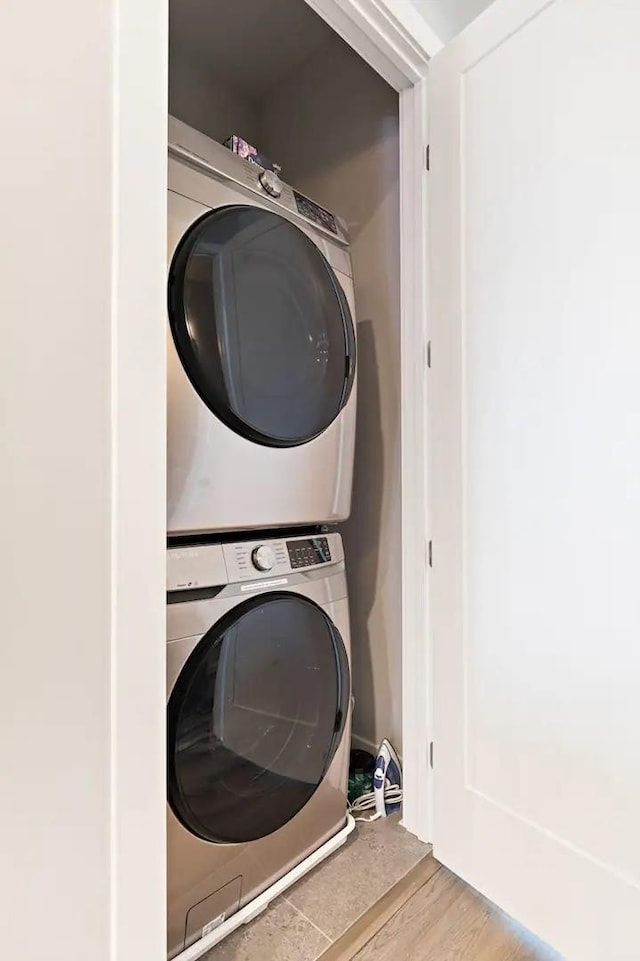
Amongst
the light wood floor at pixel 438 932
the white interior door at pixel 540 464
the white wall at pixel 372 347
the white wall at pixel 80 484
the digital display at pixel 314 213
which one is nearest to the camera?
the white wall at pixel 80 484

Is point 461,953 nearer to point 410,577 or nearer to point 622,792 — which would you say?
point 622,792

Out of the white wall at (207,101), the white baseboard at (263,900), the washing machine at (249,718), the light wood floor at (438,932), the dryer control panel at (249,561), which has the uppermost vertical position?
the white wall at (207,101)

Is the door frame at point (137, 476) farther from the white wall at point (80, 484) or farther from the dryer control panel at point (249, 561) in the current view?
the dryer control panel at point (249, 561)

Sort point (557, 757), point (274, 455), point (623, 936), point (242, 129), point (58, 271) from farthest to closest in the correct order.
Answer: point (242, 129) → point (274, 455) → point (557, 757) → point (623, 936) → point (58, 271)

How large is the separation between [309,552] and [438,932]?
88 cm

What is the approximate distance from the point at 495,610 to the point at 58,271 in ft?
3.55

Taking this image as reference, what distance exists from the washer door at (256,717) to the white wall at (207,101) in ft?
5.90

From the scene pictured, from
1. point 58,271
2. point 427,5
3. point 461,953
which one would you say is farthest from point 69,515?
point 427,5

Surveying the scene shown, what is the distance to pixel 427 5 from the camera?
1436 millimetres

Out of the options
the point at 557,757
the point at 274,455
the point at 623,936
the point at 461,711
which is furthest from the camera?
the point at 461,711

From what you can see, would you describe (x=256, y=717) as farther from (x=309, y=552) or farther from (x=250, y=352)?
(x=250, y=352)

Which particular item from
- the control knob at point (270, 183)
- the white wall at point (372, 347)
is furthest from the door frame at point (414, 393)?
the control knob at point (270, 183)

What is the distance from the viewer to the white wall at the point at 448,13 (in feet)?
4.73

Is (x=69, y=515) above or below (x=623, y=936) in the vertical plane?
above
